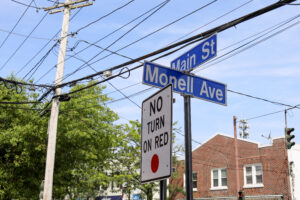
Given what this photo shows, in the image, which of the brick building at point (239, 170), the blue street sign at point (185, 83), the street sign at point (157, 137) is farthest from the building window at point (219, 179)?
the street sign at point (157, 137)

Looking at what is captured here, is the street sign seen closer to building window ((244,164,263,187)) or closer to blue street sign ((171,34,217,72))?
blue street sign ((171,34,217,72))

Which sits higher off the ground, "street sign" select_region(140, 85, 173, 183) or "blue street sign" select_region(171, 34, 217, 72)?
"blue street sign" select_region(171, 34, 217, 72)

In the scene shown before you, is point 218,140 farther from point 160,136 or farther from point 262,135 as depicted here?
point 160,136

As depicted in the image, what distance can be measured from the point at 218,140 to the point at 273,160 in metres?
5.66

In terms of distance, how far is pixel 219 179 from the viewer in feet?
100

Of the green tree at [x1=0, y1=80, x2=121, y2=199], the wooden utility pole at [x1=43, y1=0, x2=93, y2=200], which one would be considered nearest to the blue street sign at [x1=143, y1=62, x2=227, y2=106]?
the wooden utility pole at [x1=43, y1=0, x2=93, y2=200]

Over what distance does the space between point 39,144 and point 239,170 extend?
1653 cm

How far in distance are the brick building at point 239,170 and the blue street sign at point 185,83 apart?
19.9 metres

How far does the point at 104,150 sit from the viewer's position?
2427 cm

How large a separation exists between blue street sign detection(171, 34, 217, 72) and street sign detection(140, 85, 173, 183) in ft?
6.26

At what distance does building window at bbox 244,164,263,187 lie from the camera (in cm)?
2777

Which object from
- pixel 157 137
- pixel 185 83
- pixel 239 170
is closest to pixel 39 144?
pixel 185 83

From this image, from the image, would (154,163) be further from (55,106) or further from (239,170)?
(239,170)

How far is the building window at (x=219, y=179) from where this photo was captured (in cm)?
3012
